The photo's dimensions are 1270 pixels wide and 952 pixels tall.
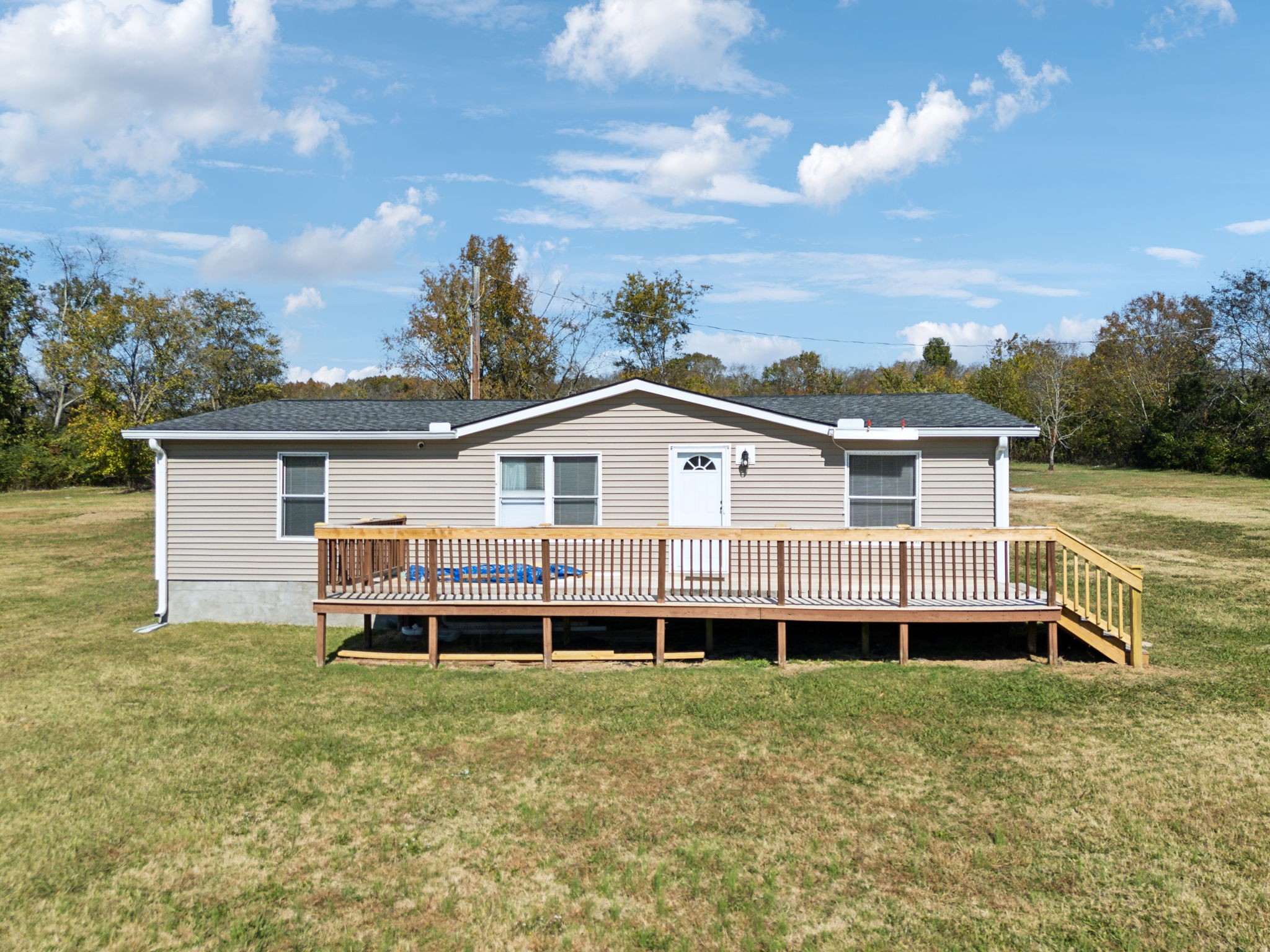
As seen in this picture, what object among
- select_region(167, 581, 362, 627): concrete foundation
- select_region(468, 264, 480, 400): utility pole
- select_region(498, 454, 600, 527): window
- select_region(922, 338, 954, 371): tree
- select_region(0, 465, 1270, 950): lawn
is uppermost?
select_region(922, 338, 954, 371): tree

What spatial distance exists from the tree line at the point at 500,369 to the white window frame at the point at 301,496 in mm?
21724

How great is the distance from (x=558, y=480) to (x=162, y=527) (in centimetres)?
608

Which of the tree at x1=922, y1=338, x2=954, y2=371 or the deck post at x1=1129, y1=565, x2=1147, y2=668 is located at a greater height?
the tree at x1=922, y1=338, x2=954, y2=371

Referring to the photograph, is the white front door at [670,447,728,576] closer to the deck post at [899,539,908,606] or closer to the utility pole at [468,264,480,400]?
the deck post at [899,539,908,606]

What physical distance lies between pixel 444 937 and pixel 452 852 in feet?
2.98

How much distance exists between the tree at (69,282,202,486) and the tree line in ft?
0.29

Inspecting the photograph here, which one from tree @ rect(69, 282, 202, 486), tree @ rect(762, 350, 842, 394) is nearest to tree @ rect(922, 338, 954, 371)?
tree @ rect(762, 350, 842, 394)

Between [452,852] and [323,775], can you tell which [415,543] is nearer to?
[323,775]

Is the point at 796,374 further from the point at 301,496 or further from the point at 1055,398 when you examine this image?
the point at 301,496

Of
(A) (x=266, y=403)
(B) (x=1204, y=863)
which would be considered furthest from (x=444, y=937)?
(A) (x=266, y=403)

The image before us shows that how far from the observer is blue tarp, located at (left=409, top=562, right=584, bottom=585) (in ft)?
31.9

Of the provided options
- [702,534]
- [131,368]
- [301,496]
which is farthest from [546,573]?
[131,368]

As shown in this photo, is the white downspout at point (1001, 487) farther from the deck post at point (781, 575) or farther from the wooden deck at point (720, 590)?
the deck post at point (781, 575)

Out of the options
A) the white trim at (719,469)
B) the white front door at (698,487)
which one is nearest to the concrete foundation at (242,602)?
the white trim at (719,469)
